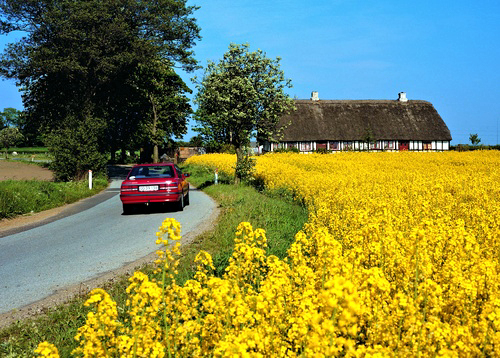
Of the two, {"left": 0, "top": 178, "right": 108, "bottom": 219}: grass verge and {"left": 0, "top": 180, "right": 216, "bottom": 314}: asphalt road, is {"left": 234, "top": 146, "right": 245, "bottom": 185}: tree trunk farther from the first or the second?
{"left": 0, "top": 178, "right": 108, "bottom": 219}: grass verge

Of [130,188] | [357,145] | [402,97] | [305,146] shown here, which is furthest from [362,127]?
[130,188]

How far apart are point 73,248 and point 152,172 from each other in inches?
215

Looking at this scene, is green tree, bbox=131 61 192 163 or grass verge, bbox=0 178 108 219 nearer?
grass verge, bbox=0 178 108 219

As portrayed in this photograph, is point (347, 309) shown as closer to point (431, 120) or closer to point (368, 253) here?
point (368, 253)

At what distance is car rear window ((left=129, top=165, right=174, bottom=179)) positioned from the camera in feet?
45.3

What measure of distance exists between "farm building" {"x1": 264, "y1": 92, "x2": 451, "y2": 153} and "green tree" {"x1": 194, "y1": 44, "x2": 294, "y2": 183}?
39.7 meters

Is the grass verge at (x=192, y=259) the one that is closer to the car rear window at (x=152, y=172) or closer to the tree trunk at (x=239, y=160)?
the car rear window at (x=152, y=172)

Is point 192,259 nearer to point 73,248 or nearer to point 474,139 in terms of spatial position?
point 73,248

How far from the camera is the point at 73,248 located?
348 inches

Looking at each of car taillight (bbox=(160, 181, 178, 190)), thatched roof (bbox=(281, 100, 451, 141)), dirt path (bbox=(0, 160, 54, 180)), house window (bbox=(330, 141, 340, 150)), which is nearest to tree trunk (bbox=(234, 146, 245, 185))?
car taillight (bbox=(160, 181, 178, 190))

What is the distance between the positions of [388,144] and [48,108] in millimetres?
49127

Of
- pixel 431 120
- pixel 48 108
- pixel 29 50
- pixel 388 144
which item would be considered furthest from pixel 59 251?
pixel 431 120

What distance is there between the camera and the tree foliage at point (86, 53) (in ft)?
87.7

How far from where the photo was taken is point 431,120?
67.2m
